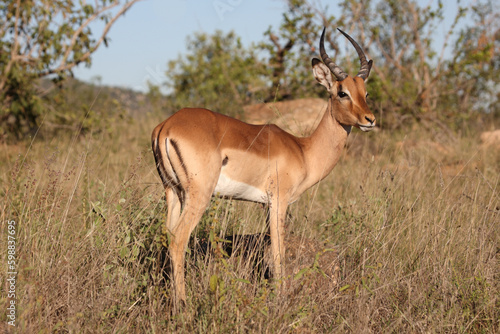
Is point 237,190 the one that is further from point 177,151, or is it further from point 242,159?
point 177,151

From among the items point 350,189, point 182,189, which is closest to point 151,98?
→ point 350,189

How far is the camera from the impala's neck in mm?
4266

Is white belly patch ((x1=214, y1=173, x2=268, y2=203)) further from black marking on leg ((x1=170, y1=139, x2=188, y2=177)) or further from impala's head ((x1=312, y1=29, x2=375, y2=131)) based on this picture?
impala's head ((x1=312, y1=29, x2=375, y2=131))

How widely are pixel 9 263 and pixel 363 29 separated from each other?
8738 millimetres

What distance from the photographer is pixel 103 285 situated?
3.15 metres

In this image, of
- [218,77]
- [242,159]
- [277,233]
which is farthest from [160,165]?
[218,77]

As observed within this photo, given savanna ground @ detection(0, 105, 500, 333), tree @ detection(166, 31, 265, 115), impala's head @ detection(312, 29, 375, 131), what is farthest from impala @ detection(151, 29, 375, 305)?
tree @ detection(166, 31, 265, 115)

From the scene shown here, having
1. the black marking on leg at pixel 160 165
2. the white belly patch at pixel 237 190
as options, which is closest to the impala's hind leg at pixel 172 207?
the black marking on leg at pixel 160 165

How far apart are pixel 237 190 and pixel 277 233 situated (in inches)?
17.8

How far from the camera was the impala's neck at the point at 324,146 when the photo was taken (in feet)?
14.0

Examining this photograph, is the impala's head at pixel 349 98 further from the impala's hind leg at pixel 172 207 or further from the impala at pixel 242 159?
the impala's hind leg at pixel 172 207

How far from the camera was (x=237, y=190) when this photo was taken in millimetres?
3713

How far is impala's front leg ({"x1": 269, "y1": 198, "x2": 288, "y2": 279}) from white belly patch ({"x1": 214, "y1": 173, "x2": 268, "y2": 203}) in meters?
0.12

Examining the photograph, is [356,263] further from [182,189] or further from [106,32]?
[106,32]
